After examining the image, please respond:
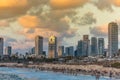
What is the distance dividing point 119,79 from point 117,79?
0.85 m

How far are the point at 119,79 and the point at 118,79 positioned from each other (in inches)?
14.9

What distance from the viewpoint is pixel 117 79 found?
616ft

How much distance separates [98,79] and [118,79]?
Answer: 8423 mm

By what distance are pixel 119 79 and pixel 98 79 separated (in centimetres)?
879

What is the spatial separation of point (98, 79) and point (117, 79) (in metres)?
7.94

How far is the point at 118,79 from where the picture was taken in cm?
18750

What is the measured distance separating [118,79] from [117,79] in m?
0.50

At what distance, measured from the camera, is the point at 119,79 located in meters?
187

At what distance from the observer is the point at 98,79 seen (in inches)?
7559
